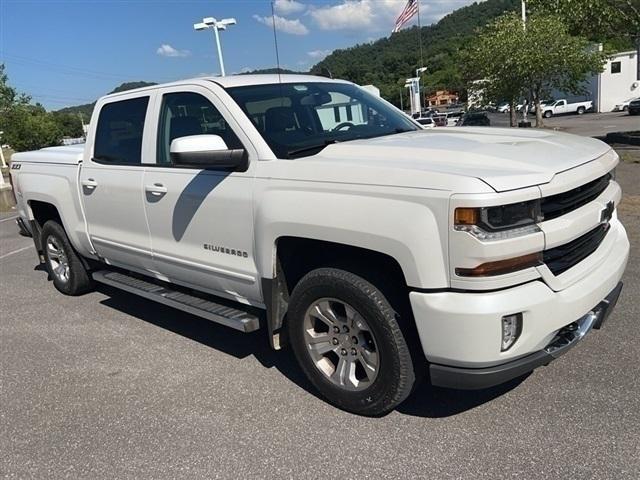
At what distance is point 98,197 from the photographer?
15.9ft

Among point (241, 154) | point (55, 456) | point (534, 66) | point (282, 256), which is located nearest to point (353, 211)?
point (282, 256)

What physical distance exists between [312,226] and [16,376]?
8.95 ft

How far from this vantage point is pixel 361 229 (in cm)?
285

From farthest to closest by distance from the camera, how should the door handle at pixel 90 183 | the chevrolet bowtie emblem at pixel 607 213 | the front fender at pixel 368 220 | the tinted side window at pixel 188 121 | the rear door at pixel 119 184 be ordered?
the door handle at pixel 90 183 → the rear door at pixel 119 184 → the tinted side window at pixel 188 121 → the chevrolet bowtie emblem at pixel 607 213 → the front fender at pixel 368 220

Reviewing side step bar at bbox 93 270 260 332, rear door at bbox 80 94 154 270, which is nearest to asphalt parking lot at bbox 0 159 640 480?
side step bar at bbox 93 270 260 332

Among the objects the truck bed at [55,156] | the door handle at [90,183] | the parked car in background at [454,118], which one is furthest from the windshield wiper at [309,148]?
the parked car in background at [454,118]

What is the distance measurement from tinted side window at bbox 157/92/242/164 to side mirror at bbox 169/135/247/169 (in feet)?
0.62

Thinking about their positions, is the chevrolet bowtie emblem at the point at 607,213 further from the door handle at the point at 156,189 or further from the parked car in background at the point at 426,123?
the door handle at the point at 156,189

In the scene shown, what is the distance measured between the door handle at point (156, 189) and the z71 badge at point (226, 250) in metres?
0.56

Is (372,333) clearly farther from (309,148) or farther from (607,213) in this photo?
(607,213)

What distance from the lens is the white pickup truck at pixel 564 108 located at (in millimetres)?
50281

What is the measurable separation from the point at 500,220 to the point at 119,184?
10.2 ft

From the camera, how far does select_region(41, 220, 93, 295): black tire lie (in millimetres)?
5754

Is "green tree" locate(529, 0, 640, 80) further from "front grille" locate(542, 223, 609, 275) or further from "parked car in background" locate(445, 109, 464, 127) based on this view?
"parked car in background" locate(445, 109, 464, 127)
